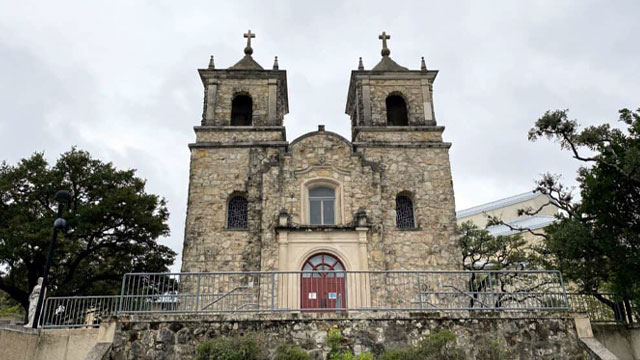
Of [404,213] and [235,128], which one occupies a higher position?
[235,128]

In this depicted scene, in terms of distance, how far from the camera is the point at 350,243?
59.0 ft

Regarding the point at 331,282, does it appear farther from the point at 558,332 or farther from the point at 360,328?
the point at 558,332

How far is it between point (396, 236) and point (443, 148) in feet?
14.5

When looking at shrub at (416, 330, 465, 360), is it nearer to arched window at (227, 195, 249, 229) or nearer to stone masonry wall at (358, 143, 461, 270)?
stone masonry wall at (358, 143, 461, 270)

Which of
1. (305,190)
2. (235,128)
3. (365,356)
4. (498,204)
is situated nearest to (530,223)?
(498,204)

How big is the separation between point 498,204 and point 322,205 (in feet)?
140

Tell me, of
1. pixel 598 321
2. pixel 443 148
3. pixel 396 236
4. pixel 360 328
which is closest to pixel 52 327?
pixel 360 328

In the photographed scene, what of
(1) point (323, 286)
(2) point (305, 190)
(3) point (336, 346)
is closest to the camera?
(3) point (336, 346)

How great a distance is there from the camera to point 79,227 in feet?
69.8

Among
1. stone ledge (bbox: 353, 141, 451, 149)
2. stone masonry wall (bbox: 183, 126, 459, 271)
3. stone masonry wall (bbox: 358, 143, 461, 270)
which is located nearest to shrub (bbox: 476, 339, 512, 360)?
stone masonry wall (bbox: 183, 126, 459, 271)

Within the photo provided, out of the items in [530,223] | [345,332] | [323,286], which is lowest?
[345,332]

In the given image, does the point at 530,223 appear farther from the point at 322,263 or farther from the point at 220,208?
the point at 220,208

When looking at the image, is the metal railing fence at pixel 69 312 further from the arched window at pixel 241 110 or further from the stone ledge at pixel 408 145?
the stone ledge at pixel 408 145

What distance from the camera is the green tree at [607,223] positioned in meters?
12.9
